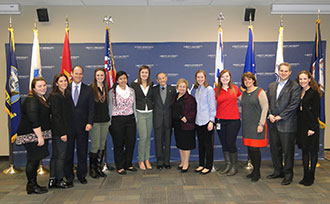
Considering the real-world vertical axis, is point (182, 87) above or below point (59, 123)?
above

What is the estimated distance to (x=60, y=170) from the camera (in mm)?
3082

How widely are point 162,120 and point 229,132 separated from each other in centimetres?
98

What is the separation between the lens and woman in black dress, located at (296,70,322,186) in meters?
3.01

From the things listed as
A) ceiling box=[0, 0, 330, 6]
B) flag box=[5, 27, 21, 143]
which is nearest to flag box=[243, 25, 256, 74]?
ceiling box=[0, 0, 330, 6]

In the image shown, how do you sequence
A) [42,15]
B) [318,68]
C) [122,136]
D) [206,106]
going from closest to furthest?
[206,106] → [122,136] → [318,68] → [42,15]

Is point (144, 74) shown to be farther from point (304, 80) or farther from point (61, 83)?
point (304, 80)

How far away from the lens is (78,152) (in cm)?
324

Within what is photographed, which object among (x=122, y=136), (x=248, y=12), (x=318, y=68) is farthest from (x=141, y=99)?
(x=318, y=68)

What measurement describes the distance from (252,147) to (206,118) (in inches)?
28.0

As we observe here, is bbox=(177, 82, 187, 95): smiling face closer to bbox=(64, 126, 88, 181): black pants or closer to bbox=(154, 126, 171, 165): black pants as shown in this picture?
bbox=(154, 126, 171, 165): black pants

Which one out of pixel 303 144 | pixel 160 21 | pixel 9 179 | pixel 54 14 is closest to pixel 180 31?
pixel 160 21

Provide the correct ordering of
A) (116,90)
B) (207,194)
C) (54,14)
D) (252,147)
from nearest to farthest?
1. (207,194)
2. (252,147)
3. (116,90)
4. (54,14)

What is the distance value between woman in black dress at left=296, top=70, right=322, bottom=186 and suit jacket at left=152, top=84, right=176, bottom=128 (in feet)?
5.68

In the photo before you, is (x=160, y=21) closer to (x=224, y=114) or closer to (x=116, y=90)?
(x=116, y=90)
